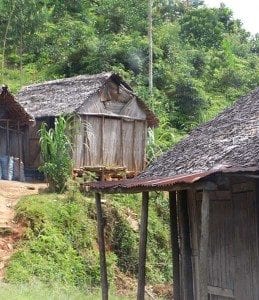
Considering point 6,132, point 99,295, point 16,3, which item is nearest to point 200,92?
point 16,3

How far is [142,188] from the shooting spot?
8742 millimetres

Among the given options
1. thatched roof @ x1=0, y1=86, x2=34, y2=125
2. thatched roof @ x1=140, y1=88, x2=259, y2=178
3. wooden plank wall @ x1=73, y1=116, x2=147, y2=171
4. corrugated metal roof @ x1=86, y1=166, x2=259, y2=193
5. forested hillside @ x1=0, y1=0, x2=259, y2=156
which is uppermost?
forested hillside @ x1=0, y1=0, x2=259, y2=156

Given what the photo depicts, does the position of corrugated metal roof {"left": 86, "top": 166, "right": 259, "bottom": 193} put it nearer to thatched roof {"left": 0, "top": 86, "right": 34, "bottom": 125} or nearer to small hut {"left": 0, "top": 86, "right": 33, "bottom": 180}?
thatched roof {"left": 0, "top": 86, "right": 34, "bottom": 125}

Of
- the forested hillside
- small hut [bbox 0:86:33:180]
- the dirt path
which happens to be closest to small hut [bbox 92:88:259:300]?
the dirt path

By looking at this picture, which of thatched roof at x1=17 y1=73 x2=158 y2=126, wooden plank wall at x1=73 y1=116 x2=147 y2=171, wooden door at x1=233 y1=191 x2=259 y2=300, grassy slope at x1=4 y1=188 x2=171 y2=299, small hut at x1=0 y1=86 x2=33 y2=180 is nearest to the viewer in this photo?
wooden door at x1=233 y1=191 x2=259 y2=300

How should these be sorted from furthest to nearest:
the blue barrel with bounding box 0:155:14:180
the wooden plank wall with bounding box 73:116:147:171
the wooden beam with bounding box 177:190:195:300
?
the wooden plank wall with bounding box 73:116:147:171, the blue barrel with bounding box 0:155:14:180, the wooden beam with bounding box 177:190:195:300

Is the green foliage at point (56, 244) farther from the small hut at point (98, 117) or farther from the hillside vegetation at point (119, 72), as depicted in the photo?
the small hut at point (98, 117)

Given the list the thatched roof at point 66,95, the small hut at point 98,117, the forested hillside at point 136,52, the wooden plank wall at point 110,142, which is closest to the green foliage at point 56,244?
the wooden plank wall at point 110,142

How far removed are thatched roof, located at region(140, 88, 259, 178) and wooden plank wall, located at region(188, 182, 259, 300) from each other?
0.61m

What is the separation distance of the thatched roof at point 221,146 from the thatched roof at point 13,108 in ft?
29.9

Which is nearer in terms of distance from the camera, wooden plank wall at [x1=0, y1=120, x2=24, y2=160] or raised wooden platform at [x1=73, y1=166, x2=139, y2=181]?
raised wooden platform at [x1=73, y1=166, x2=139, y2=181]

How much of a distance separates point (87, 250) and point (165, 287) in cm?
215

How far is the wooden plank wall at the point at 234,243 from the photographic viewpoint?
29.6 ft

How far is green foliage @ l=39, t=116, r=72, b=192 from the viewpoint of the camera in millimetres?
17266
